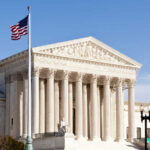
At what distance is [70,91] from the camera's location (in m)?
73.0

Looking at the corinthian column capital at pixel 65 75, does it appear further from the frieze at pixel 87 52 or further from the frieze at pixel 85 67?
the frieze at pixel 87 52

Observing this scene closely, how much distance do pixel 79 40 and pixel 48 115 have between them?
12.6 meters

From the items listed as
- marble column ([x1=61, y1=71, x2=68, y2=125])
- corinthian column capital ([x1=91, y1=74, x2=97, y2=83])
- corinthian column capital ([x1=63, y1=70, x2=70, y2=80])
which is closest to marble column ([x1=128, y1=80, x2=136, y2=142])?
corinthian column capital ([x1=91, y1=74, x2=97, y2=83])

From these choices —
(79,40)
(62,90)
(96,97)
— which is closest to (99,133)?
(96,97)

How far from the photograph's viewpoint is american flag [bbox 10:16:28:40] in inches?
1742

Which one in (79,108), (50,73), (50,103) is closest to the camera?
(50,103)

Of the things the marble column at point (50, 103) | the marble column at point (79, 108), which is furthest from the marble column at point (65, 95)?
the marble column at point (79, 108)

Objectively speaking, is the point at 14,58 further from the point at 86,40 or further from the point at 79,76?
the point at 86,40

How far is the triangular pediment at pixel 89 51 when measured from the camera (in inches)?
2677

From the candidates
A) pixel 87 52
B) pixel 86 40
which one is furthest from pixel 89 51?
pixel 86 40

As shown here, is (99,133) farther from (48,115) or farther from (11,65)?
(11,65)

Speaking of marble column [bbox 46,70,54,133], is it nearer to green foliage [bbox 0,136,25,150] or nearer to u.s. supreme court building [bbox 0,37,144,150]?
u.s. supreme court building [bbox 0,37,144,150]

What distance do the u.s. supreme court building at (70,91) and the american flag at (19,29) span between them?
1948 centimetres

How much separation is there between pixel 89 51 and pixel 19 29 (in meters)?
28.3
